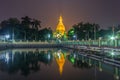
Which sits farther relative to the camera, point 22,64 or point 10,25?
point 10,25

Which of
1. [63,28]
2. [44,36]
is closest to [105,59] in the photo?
[44,36]

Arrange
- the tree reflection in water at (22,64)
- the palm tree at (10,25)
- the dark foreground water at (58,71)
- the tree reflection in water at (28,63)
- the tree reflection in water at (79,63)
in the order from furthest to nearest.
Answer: the palm tree at (10,25)
the tree reflection in water at (79,63)
the tree reflection in water at (28,63)
the tree reflection in water at (22,64)
the dark foreground water at (58,71)

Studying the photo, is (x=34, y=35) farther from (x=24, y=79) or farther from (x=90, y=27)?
(x=24, y=79)

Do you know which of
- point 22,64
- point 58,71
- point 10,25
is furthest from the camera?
point 10,25

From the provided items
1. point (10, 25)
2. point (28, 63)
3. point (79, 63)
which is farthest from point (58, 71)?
point (10, 25)

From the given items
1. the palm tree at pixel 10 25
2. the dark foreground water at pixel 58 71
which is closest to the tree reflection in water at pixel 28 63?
the dark foreground water at pixel 58 71

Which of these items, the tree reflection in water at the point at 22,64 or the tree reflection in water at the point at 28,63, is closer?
the tree reflection in water at the point at 22,64

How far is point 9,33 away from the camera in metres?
118

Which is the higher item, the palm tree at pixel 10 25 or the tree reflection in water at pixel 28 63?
the palm tree at pixel 10 25

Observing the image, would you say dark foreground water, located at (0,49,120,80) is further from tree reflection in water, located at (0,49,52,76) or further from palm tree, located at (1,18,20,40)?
palm tree, located at (1,18,20,40)

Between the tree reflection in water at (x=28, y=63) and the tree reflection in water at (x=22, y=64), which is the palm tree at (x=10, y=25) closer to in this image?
the tree reflection in water at (x=28, y=63)

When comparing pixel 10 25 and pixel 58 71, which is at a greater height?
pixel 10 25

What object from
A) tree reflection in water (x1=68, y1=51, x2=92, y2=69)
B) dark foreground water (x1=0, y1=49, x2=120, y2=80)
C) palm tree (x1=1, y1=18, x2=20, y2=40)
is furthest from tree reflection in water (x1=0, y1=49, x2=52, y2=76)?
palm tree (x1=1, y1=18, x2=20, y2=40)

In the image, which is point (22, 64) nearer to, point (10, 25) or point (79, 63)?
point (79, 63)
